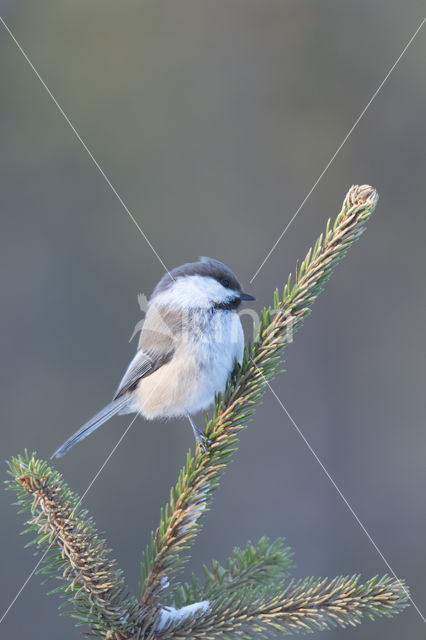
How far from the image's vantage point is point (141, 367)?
2.14m

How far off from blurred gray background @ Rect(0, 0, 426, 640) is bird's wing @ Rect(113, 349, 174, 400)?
190 cm

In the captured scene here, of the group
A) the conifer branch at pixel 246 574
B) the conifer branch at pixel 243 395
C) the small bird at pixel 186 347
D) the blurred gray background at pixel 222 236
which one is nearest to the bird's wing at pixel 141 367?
the small bird at pixel 186 347

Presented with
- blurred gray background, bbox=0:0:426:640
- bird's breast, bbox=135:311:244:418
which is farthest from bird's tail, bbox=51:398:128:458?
blurred gray background, bbox=0:0:426:640

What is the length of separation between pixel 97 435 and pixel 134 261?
128 cm

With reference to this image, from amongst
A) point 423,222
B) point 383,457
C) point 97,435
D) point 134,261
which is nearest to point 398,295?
point 423,222

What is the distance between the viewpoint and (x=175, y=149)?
4.33 meters

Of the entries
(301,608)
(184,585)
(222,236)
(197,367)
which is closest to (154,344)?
(197,367)

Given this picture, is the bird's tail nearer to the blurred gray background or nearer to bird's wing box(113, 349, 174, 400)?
bird's wing box(113, 349, 174, 400)

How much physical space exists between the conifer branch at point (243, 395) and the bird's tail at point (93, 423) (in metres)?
0.53

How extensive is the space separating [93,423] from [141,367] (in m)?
0.29

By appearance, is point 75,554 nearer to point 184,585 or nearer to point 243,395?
point 184,585

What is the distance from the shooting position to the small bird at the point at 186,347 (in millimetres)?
1886

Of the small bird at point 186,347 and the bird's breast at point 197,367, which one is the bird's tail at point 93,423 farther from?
the bird's breast at point 197,367

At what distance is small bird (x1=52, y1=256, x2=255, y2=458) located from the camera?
→ 1886mm
